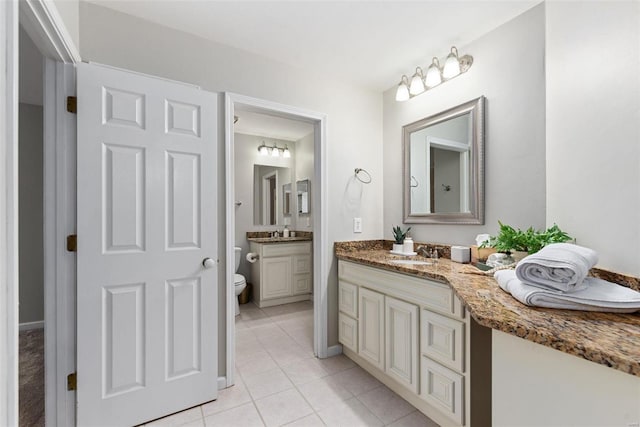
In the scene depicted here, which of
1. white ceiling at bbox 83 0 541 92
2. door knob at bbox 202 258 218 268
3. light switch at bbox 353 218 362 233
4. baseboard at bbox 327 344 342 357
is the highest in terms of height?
white ceiling at bbox 83 0 541 92

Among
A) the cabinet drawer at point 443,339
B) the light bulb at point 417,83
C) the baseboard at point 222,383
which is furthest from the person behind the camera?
the light bulb at point 417,83

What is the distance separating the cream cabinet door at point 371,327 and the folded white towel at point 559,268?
41.0 inches

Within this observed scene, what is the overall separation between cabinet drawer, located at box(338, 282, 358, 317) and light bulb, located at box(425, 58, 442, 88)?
1.62m

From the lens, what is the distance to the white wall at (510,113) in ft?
5.23

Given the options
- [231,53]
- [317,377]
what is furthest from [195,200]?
[317,377]

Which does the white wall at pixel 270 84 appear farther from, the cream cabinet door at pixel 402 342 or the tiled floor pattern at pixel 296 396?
the cream cabinet door at pixel 402 342

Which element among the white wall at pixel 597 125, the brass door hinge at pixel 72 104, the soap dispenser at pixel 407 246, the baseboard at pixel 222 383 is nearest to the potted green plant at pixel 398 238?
the soap dispenser at pixel 407 246

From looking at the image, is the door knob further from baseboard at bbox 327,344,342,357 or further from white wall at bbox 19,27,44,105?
white wall at bbox 19,27,44,105

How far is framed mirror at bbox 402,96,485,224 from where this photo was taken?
1.91 meters

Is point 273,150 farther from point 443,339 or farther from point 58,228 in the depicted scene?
point 443,339

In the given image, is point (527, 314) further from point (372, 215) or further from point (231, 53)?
point (231, 53)

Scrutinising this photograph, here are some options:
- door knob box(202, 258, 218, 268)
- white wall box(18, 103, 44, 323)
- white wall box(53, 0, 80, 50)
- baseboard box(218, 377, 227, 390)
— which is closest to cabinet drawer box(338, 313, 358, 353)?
baseboard box(218, 377, 227, 390)

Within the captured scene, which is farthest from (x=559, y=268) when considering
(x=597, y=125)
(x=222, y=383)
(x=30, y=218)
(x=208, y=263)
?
(x=30, y=218)
